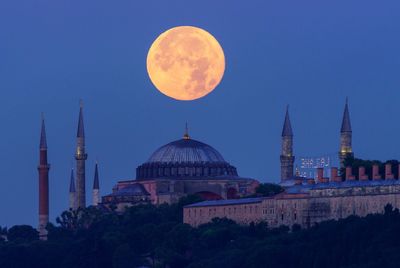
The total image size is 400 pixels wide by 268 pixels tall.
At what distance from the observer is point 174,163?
166m

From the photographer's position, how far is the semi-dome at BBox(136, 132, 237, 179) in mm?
165625

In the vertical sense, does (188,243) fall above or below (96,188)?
below

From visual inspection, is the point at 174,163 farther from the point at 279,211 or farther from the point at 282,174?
the point at 279,211

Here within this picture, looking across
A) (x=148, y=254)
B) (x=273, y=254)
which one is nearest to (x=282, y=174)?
(x=148, y=254)

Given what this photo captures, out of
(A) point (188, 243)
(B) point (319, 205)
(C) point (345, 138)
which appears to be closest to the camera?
(B) point (319, 205)

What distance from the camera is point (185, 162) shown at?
545ft

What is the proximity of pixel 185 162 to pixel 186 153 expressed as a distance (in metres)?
1.04

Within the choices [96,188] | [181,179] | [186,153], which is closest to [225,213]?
[181,179]

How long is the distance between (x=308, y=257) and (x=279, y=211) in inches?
588

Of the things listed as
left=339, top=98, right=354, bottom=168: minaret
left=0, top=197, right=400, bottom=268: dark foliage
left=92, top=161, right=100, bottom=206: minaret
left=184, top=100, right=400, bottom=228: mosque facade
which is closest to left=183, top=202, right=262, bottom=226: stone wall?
left=184, top=100, right=400, bottom=228: mosque facade

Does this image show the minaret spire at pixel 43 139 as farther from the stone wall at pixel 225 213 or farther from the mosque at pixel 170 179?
the stone wall at pixel 225 213

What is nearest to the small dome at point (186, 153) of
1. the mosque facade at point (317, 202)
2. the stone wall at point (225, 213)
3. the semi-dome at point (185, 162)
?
the semi-dome at point (185, 162)

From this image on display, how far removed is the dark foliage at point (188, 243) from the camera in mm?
125062

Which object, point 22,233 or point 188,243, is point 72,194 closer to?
point 22,233
